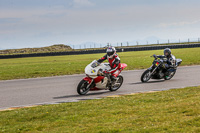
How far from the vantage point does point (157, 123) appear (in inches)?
239

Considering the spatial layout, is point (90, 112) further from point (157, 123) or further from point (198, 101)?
point (198, 101)

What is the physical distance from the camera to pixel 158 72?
1483 cm

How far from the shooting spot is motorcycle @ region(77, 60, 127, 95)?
37.2 ft

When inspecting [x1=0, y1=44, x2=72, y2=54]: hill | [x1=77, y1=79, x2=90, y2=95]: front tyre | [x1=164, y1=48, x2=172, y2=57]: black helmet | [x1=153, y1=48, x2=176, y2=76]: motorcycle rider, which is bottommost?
[x1=77, y1=79, x2=90, y2=95]: front tyre

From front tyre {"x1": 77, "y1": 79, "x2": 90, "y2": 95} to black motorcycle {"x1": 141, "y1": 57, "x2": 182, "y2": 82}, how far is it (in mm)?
3653

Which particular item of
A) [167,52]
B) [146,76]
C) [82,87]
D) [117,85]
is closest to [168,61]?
[167,52]

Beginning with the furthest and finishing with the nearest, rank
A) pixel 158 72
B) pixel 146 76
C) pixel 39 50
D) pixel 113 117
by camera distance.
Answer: pixel 39 50, pixel 158 72, pixel 146 76, pixel 113 117

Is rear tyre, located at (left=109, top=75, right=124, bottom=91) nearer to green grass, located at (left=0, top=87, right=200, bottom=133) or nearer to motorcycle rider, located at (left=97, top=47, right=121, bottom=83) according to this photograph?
motorcycle rider, located at (left=97, top=47, right=121, bottom=83)

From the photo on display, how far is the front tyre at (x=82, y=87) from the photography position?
1136cm

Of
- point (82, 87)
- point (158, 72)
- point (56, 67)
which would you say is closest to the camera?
point (82, 87)

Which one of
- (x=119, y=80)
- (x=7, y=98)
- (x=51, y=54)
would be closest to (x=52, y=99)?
(x=7, y=98)

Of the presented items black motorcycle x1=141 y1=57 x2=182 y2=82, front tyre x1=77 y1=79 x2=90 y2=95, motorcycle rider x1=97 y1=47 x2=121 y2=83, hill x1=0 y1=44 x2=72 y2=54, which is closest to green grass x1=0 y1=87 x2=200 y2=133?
front tyre x1=77 y1=79 x2=90 y2=95

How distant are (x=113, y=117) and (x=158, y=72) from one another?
27.1 ft

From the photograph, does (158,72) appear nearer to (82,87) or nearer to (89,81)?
(89,81)
